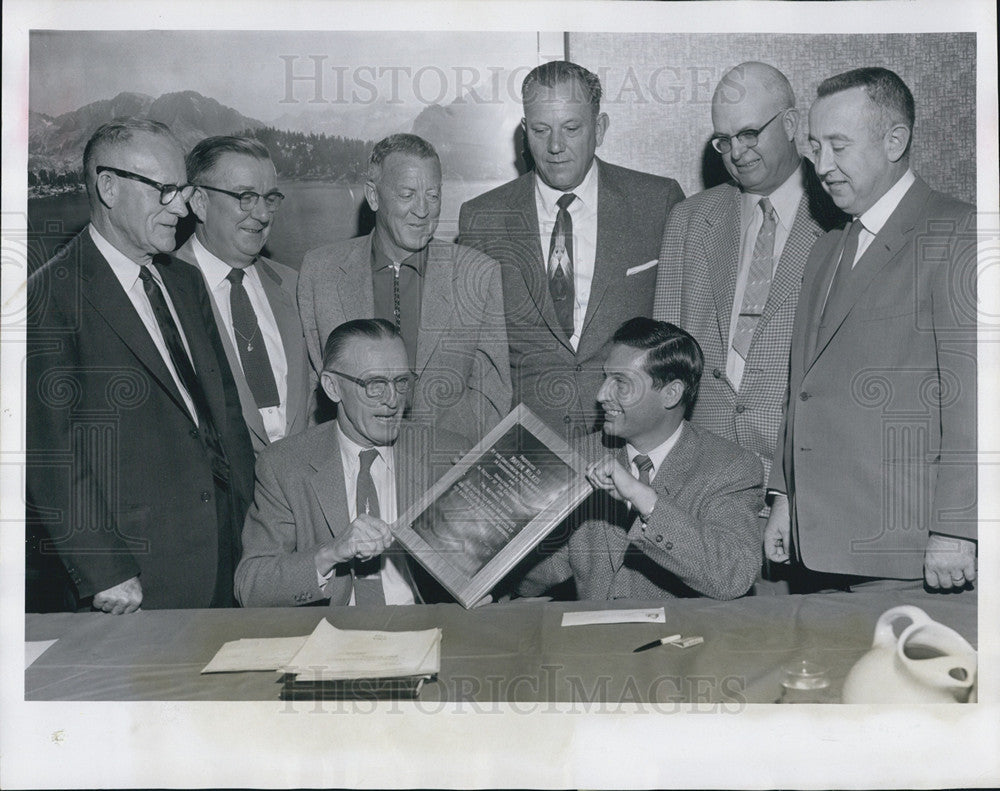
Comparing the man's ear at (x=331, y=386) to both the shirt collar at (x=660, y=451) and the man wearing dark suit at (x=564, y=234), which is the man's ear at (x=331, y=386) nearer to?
the man wearing dark suit at (x=564, y=234)

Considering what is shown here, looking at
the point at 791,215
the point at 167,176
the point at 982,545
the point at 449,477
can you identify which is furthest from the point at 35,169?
the point at 982,545

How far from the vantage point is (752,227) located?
3225 millimetres

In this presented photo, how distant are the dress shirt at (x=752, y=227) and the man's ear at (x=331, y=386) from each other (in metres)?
1.18

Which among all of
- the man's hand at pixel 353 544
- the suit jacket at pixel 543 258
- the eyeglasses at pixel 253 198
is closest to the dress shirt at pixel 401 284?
the suit jacket at pixel 543 258

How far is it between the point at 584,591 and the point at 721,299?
3.20ft

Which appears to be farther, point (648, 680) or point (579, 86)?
point (579, 86)

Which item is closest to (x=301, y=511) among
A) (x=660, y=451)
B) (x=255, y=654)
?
(x=255, y=654)

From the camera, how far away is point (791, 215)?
3.21m

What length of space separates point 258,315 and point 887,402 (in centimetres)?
192

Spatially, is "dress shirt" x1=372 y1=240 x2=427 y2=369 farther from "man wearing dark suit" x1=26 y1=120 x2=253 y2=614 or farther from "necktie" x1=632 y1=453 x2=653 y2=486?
"necktie" x1=632 y1=453 x2=653 y2=486

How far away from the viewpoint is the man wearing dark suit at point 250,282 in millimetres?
3215

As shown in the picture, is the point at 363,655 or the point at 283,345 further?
the point at 283,345

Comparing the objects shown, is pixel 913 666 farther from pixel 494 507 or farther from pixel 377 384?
pixel 377 384

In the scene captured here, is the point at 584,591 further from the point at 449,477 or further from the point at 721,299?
the point at 721,299
